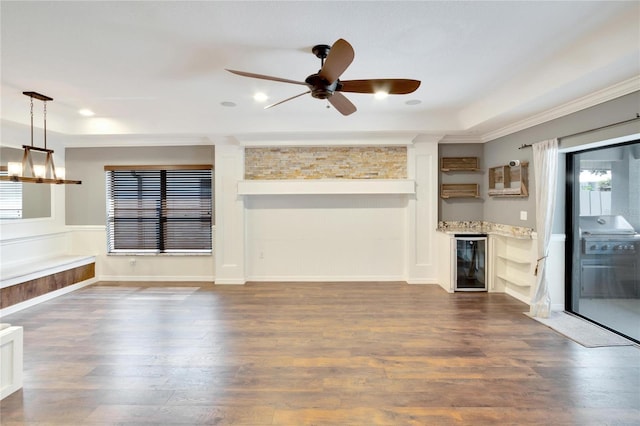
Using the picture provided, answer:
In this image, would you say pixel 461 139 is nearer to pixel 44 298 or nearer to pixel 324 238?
pixel 324 238

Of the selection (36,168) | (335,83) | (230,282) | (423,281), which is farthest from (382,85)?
(36,168)

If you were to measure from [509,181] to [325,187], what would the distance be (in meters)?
2.75

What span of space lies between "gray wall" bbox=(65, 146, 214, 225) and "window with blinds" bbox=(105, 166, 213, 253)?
0.42ft

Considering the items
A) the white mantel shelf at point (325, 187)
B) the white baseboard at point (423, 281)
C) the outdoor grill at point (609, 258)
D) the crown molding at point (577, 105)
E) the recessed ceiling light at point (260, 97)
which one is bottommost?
the white baseboard at point (423, 281)

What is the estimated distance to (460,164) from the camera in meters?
5.52

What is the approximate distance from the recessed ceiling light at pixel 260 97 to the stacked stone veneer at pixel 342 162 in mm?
1420

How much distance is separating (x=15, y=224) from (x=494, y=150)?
7.33 m

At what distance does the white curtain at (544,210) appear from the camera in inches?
151

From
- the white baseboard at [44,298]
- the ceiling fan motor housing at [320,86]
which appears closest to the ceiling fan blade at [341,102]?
the ceiling fan motor housing at [320,86]

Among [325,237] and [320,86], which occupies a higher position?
[320,86]

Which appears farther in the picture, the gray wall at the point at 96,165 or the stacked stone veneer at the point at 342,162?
the gray wall at the point at 96,165

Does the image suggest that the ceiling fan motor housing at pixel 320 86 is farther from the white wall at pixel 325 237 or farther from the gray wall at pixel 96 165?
the gray wall at pixel 96 165

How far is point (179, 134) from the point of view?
201 inches

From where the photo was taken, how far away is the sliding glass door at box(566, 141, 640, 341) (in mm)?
3303
